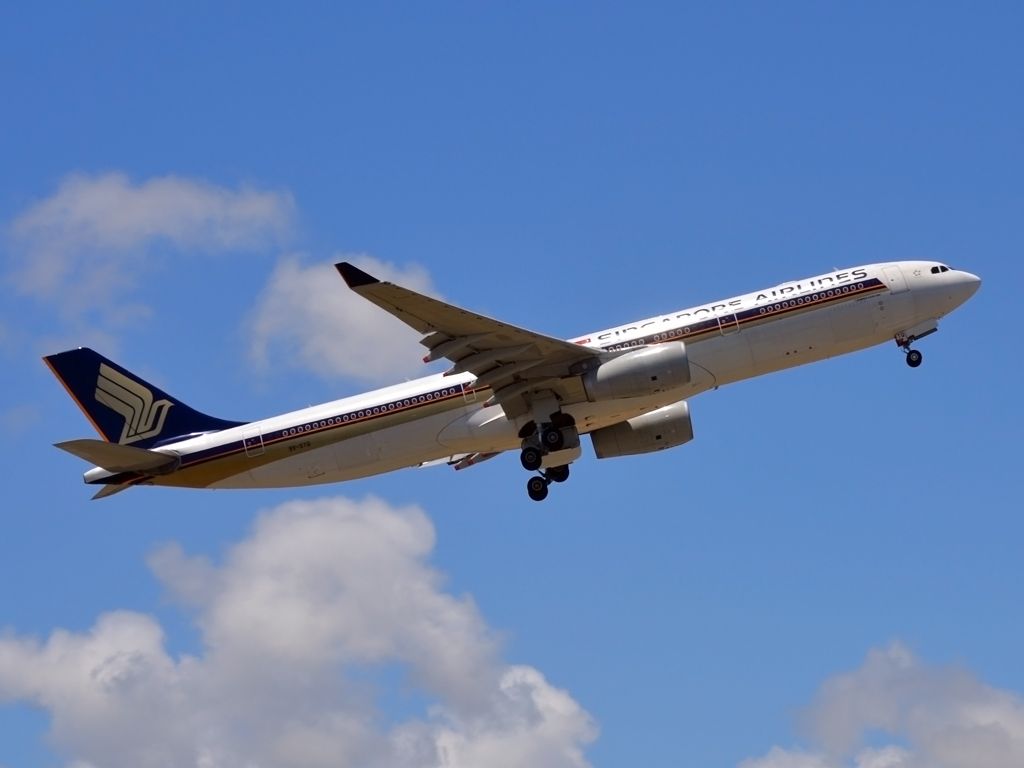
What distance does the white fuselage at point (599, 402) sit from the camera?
5191cm

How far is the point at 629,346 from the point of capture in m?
52.1

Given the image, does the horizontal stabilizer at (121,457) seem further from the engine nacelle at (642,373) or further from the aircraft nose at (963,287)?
the aircraft nose at (963,287)

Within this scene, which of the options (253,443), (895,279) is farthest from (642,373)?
(253,443)

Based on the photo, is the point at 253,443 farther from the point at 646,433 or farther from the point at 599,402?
the point at 646,433

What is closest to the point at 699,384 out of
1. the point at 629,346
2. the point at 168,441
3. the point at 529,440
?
the point at 629,346

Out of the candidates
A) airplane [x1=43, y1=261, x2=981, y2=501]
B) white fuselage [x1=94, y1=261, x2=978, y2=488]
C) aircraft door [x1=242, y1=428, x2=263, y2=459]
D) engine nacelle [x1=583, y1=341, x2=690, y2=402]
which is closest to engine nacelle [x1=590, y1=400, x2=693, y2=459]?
airplane [x1=43, y1=261, x2=981, y2=501]

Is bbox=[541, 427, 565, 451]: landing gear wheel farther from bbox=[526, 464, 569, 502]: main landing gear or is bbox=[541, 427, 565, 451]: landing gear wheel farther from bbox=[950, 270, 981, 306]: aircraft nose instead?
bbox=[950, 270, 981, 306]: aircraft nose

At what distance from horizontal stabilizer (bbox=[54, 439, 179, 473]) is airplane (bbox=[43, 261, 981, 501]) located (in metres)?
0.05

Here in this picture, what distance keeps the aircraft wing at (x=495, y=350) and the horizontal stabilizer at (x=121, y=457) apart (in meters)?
10.1

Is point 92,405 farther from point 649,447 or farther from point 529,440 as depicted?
point 649,447

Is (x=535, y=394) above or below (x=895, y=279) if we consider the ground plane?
below

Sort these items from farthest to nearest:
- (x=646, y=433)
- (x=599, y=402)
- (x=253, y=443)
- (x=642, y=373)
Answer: (x=646, y=433) < (x=253, y=443) < (x=599, y=402) < (x=642, y=373)

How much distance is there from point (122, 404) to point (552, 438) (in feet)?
49.3

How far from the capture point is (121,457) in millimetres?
52531
